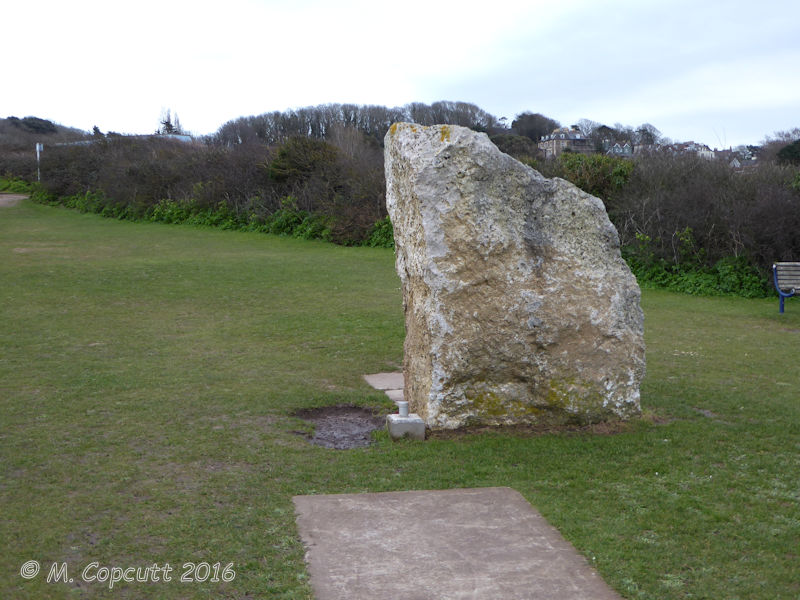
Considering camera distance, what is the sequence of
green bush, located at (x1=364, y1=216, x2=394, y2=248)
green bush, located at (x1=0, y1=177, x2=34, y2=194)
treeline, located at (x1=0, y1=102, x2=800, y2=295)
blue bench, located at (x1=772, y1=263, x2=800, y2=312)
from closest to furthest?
blue bench, located at (x1=772, y1=263, x2=800, y2=312)
treeline, located at (x1=0, y1=102, x2=800, y2=295)
green bush, located at (x1=364, y1=216, x2=394, y2=248)
green bush, located at (x1=0, y1=177, x2=34, y2=194)

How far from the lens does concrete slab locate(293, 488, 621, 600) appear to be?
3963 millimetres

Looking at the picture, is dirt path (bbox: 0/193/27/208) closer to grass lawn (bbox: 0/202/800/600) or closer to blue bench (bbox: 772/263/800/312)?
grass lawn (bbox: 0/202/800/600)

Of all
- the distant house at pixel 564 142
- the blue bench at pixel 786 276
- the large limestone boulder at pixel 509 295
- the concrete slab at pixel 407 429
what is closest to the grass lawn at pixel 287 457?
the concrete slab at pixel 407 429

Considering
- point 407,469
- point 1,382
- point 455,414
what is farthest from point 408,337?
point 1,382

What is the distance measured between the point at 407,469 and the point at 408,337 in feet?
5.55

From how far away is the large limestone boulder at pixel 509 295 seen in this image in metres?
6.43

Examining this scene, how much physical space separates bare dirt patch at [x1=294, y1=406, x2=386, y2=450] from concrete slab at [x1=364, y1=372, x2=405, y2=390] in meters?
0.80

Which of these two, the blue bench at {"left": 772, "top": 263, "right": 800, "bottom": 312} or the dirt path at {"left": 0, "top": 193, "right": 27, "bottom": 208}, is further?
the dirt path at {"left": 0, "top": 193, "right": 27, "bottom": 208}

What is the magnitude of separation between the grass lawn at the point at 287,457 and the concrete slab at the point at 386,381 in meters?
0.19

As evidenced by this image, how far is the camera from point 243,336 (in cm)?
1080

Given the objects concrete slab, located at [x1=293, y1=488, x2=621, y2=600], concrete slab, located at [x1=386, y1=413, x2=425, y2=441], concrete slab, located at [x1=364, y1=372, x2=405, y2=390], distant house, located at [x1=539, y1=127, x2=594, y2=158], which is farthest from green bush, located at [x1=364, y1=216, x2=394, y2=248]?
concrete slab, located at [x1=293, y1=488, x2=621, y2=600]

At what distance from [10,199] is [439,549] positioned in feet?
129

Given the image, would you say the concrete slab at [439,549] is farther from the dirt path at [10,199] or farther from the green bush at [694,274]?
the dirt path at [10,199]

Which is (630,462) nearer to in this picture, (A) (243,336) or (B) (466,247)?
(B) (466,247)
